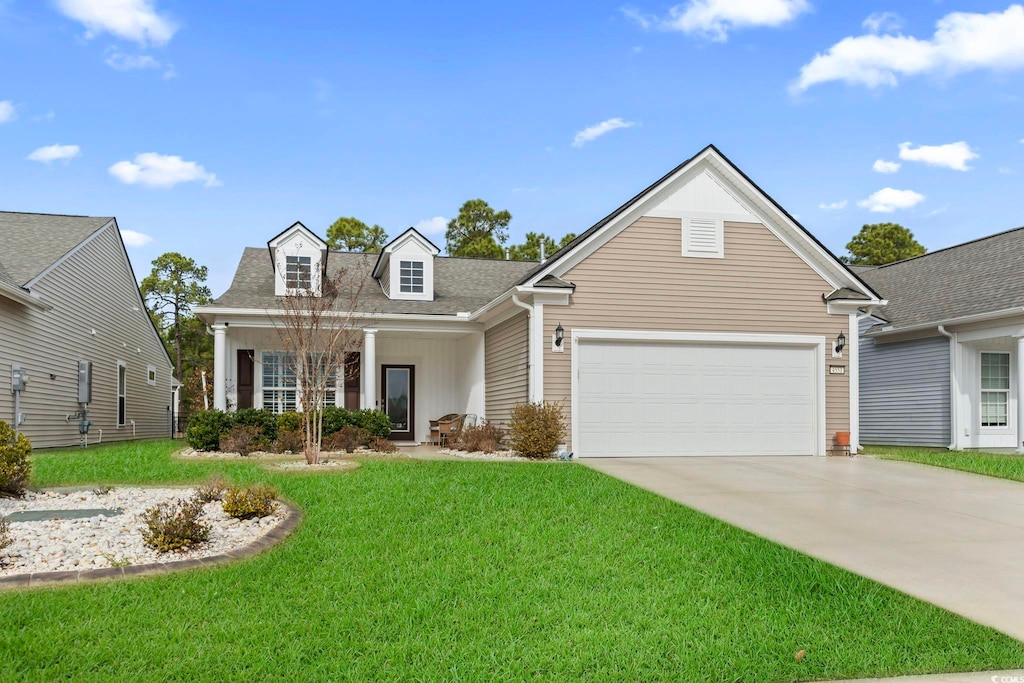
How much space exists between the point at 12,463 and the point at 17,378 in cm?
647

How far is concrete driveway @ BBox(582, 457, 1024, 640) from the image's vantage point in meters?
5.93

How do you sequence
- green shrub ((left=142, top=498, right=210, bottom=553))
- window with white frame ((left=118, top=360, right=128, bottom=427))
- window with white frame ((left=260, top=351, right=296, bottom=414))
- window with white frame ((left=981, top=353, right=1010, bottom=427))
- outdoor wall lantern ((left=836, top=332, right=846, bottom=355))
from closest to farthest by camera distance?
green shrub ((left=142, top=498, right=210, bottom=553))
outdoor wall lantern ((left=836, top=332, right=846, bottom=355))
window with white frame ((left=260, top=351, right=296, bottom=414))
window with white frame ((left=981, top=353, right=1010, bottom=427))
window with white frame ((left=118, top=360, right=128, bottom=427))

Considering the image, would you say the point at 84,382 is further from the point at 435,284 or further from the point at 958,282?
the point at 958,282

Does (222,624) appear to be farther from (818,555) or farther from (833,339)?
(833,339)

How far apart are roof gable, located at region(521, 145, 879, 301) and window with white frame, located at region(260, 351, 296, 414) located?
698 cm

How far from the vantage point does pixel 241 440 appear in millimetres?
13742

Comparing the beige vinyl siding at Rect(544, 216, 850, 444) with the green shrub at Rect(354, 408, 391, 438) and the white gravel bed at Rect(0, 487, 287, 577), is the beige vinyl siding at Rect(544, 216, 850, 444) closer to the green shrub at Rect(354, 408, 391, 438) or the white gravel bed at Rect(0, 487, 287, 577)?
the green shrub at Rect(354, 408, 391, 438)

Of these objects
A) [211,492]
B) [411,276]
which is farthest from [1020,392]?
[211,492]

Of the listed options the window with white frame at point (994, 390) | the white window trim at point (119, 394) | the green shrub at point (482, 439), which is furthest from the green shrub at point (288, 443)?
the window with white frame at point (994, 390)

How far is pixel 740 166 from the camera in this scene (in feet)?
48.1

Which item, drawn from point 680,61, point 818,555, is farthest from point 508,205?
point 818,555

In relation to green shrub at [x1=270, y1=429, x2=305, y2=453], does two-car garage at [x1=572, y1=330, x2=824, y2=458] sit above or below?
above

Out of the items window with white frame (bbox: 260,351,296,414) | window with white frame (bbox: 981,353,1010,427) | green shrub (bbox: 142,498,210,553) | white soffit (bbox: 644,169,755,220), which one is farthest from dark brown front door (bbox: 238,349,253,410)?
window with white frame (bbox: 981,353,1010,427)

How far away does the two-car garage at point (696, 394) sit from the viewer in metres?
14.0
